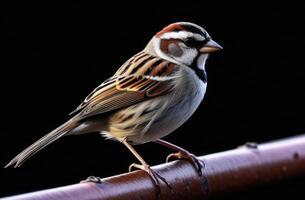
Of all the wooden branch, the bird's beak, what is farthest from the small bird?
the wooden branch

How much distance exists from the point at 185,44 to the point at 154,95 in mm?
203

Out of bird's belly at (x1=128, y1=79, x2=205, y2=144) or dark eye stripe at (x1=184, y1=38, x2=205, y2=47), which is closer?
bird's belly at (x1=128, y1=79, x2=205, y2=144)

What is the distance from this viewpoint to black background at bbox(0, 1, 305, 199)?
3.83 m

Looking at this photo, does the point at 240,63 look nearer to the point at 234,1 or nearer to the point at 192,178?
the point at 234,1

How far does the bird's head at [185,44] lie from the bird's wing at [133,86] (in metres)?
0.04

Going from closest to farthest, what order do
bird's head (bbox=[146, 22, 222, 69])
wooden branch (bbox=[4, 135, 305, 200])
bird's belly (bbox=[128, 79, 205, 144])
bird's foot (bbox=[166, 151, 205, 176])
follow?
wooden branch (bbox=[4, 135, 305, 200])
bird's foot (bbox=[166, 151, 205, 176])
bird's belly (bbox=[128, 79, 205, 144])
bird's head (bbox=[146, 22, 222, 69])

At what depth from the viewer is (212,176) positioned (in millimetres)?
1856

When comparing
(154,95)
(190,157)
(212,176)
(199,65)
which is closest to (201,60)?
(199,65)

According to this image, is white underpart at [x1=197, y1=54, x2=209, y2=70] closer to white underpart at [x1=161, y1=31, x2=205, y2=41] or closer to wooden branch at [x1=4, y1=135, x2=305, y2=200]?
white underpart at [x1=161, y1=31, x2=205, y2=41]

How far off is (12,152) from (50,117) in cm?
26

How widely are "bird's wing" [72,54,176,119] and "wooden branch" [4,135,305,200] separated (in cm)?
60

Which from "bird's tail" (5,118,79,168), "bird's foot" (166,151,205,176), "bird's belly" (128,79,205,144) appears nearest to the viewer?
"bird's foot" (166,151,205,176)

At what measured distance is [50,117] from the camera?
3912 millimetres

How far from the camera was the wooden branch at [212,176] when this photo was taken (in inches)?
64.1
